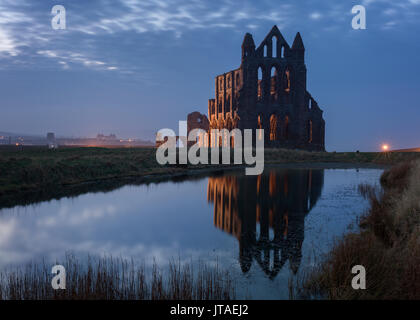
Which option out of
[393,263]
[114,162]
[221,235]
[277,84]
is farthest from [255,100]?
[393,263]

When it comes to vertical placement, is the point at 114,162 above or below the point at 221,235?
above

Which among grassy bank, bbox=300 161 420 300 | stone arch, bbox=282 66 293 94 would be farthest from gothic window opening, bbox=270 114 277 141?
grassy bank, bbox=300 161 420 300

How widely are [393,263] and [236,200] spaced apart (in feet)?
36.4

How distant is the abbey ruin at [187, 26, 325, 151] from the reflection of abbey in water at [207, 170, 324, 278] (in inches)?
1277

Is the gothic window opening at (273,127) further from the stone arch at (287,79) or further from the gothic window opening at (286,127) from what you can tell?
the stone arch at (287,79)

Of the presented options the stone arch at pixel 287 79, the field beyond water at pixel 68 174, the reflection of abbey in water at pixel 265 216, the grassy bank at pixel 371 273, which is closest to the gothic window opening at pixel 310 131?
the stone arch at pixel 287 79

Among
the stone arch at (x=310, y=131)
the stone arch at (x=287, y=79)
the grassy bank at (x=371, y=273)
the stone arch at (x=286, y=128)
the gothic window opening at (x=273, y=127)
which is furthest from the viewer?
the stone arch at (x=310, y=131)

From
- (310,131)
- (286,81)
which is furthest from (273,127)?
(286,81)

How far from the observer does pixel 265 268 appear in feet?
23.8

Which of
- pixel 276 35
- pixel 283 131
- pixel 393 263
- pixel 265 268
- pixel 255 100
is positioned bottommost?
pixel 265 268

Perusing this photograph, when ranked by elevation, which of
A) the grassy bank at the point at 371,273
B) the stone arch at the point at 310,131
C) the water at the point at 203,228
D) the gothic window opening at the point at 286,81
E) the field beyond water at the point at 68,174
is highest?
the gothic window opening at the point at 286,81

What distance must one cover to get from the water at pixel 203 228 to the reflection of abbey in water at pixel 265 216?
0.10ft

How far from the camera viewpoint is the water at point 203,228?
25.9ft

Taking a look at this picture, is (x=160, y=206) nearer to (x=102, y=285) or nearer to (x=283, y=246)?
(x=283, y=246)
